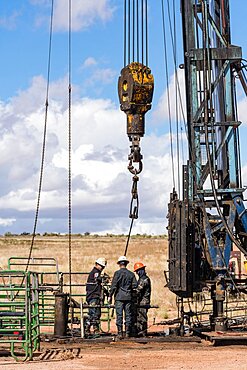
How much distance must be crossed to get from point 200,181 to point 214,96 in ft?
5.78

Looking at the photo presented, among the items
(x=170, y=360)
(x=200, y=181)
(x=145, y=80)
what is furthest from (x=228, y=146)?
(x=170, y=360)

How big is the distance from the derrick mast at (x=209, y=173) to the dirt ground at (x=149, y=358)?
1.57 meters

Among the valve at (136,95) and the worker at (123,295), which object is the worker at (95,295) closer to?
the worker at (123,295)

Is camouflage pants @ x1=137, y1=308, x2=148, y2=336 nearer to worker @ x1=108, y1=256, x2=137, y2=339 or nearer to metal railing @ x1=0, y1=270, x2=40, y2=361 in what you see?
worker @ x1=108, y1=256, x2=137, y2=339

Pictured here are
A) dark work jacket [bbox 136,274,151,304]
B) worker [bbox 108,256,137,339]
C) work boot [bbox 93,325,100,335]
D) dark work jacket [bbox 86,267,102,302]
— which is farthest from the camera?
dark work jacket [bbox 86,267,102,302]

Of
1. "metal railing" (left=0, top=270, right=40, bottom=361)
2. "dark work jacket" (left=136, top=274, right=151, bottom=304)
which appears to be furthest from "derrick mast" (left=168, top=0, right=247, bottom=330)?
"metal railing" (left=0, top=270, right=40, bottom=361)

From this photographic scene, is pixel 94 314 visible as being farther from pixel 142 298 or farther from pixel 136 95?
pixel 136 95

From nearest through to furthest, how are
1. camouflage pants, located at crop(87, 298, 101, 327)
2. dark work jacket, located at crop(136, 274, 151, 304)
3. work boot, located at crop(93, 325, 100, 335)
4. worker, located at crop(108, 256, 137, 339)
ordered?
worker, located at crop(108, 256, 137, 339) < work boot, located at crop(93, 325, 100, 335) < dark work jacket, located at crop(136, 274, 151, 304) < camouflage pants, located at crop(87, 298, 101, 327)

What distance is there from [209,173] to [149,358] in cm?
414

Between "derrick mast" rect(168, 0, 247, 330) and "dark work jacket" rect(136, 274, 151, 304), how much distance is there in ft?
1.35

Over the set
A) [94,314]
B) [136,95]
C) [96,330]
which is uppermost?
[136,95]

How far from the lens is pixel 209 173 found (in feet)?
50.6

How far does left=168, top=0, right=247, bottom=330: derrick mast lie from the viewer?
1515 cm

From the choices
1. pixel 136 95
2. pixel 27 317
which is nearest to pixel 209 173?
pixel 136 95
